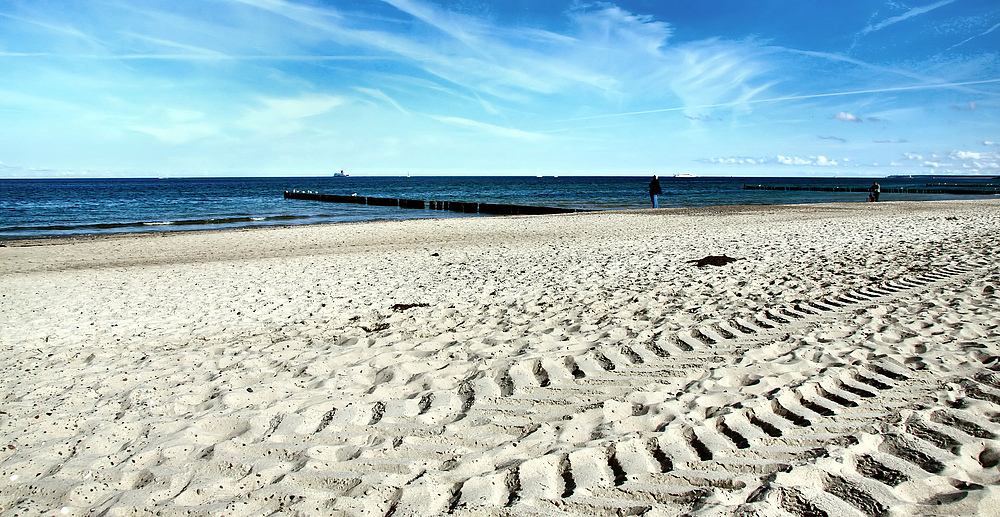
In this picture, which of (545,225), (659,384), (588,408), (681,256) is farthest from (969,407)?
(545,225)

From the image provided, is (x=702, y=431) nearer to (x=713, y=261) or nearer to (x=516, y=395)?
(x=516, y=395)

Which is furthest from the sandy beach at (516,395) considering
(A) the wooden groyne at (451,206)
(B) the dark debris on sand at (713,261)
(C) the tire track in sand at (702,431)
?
(A) the wooden groyne at (451,206)

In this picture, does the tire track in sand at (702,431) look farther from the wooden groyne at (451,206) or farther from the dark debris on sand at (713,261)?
the wooden groyne at (451,206)

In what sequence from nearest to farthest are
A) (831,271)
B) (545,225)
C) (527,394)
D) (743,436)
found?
(743,436), (527,394), (831,271), (545,225)

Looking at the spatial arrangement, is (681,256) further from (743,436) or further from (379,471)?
(379,471)

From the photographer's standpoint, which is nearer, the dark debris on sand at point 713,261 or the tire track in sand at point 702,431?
the tire track in sand at point 702,431

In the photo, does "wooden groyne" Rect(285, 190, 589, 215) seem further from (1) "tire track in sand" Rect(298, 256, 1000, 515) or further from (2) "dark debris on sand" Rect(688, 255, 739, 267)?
(1) "tire track in sand" Rect(298, 256, 1000, 515)

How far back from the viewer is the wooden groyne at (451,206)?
94.3 feet

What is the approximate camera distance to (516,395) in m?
3.85

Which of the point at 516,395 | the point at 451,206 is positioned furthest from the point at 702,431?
the point at 451,206

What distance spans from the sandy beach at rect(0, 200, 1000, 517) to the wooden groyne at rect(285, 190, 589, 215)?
20370mm

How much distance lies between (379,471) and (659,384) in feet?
6.84

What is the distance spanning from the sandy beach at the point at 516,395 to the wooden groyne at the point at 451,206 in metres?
20.4

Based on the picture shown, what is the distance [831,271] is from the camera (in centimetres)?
821
